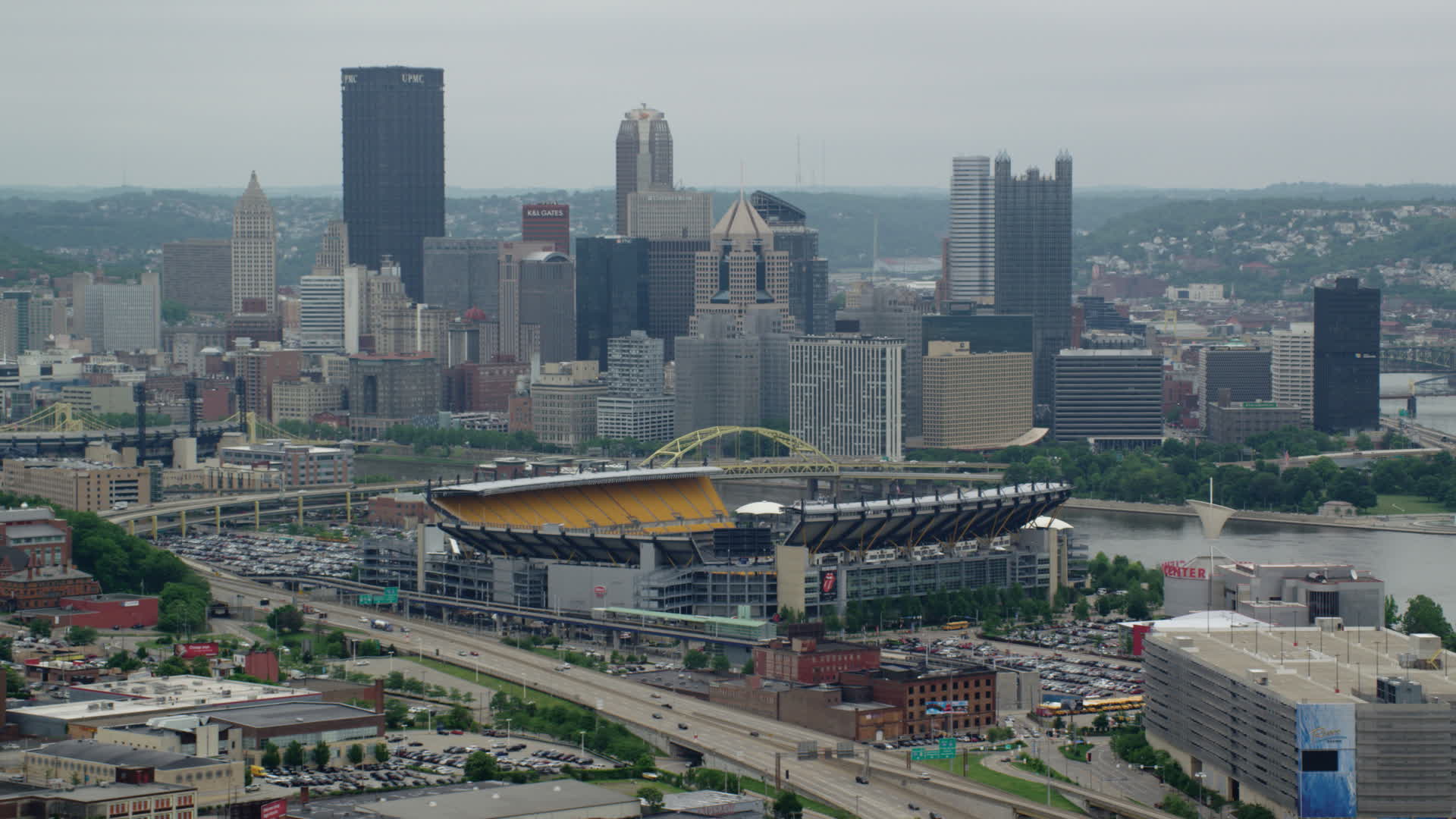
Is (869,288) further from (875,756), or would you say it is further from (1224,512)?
(875,756)

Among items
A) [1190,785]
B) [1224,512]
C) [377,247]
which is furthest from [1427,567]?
[377,247]

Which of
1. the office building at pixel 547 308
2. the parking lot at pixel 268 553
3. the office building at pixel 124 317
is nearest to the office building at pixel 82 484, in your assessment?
the parking lot at pixel 268 553

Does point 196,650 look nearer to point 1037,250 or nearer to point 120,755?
point 120,755

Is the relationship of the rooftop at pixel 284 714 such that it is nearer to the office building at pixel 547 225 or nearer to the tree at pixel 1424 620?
the tree at pixel 1424 620

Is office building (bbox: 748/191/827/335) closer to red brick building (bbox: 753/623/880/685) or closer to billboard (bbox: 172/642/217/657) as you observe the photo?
billboard (bbox: 172/642/217/657)

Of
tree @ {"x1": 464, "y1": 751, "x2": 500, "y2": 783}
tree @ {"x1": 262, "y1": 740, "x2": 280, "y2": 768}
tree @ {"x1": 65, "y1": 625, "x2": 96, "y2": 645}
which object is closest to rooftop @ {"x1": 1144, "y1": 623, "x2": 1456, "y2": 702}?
tree @ {"x1": 464, "y1": 751, "x2": 500, "y2": 783}

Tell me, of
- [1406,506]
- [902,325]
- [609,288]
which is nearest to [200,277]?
[609,288]
